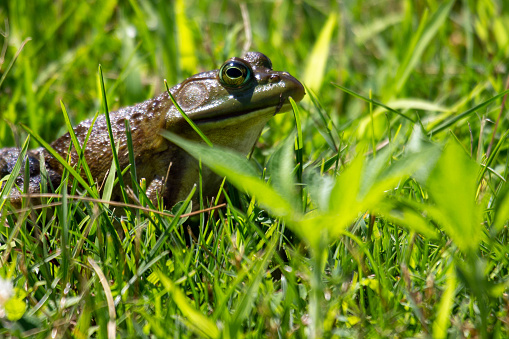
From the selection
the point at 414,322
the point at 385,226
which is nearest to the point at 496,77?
the point at 385,226

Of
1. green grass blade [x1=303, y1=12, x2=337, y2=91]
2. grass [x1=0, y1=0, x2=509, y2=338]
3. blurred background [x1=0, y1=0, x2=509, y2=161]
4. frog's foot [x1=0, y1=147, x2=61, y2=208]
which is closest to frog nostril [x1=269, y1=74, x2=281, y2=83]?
grass [x1=0, y1=0, x2=509, y2=338]

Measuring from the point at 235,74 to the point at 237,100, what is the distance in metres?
0.12

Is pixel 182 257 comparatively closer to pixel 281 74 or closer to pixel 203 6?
pixel 281 74

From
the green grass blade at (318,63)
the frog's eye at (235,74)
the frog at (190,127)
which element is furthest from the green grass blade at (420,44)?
the frog's eye at (235,74)

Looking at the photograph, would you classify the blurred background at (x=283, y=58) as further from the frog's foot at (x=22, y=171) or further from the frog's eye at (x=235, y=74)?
the frog's eye at (x=235, y=74)

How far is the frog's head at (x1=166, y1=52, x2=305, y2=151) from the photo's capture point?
2.25 m

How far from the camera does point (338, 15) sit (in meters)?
4.39

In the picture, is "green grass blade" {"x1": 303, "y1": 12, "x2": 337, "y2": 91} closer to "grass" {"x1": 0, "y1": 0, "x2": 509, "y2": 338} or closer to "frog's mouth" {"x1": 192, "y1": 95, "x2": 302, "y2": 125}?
"grass" {"x1": 0, "y1": 0, "x2": 509, "y2": 338}

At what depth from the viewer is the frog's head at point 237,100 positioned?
2.25 metres

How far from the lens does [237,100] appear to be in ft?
7.48

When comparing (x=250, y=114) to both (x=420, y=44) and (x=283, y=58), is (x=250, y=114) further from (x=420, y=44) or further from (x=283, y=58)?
(x=420, y=44)

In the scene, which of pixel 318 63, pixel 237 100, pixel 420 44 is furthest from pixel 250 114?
pixel 420 44

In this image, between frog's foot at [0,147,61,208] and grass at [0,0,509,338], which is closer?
grass at [0,0,509,338]

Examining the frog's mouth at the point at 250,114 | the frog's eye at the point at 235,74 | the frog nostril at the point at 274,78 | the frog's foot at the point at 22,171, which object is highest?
the frog's eye at the point at 235,74
